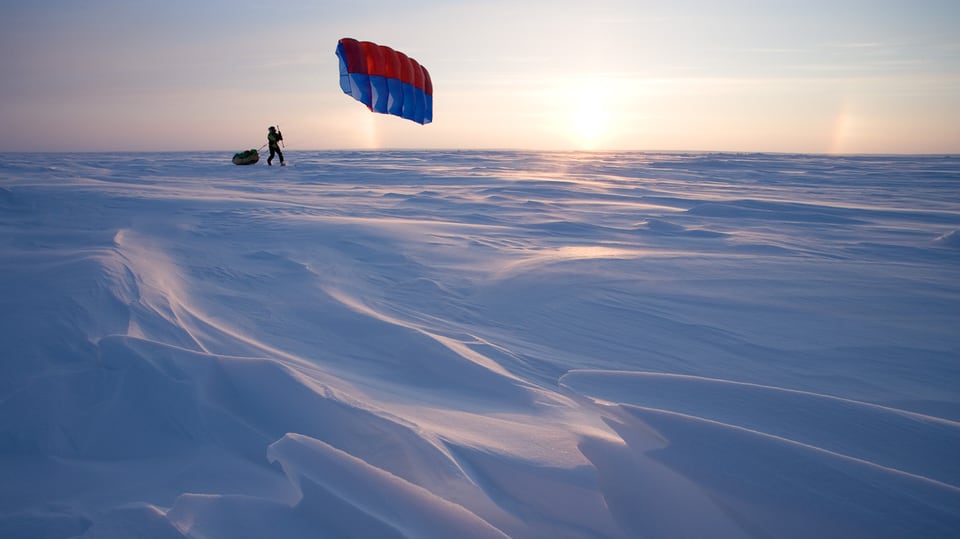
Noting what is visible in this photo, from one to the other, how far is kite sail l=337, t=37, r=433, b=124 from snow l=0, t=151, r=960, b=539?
7.43 metres

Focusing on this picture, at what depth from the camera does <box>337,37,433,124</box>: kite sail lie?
10.7 meters

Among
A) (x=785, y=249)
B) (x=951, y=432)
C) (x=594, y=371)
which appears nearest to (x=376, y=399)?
(x=594, y=371)

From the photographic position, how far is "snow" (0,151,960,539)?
121 centimetres

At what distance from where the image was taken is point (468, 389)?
2.00 meters

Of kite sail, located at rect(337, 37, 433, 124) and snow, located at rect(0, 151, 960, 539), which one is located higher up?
kite sail, located at rect(337, 37, 433, 124)

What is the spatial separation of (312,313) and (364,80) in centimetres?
947

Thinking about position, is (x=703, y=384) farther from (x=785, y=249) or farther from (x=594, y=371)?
(x=785, y=249)

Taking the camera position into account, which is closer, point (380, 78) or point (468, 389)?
point (468, 389)

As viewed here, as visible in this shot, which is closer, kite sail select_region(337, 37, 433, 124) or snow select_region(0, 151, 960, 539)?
snow select_region(0, 151, 960, 539)

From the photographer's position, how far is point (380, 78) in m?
11.1

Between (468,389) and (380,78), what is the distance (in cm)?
1062

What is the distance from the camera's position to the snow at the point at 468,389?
3.96 feet

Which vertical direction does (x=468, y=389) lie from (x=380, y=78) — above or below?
below

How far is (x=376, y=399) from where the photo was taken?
1.81 metres
